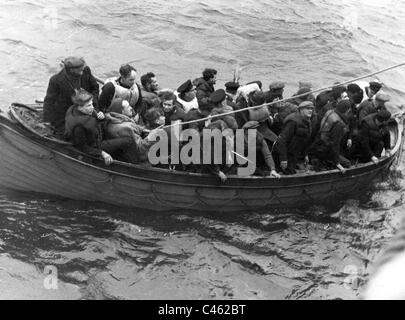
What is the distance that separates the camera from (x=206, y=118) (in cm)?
713

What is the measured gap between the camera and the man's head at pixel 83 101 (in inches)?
257

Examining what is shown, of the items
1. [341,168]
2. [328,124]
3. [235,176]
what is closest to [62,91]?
→ [235,176]

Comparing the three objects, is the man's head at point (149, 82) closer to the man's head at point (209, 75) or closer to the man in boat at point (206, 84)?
the man in boat at point (206, 84)

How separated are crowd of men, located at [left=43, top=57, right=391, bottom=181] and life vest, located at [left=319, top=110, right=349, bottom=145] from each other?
18 mm

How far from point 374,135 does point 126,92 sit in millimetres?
4813

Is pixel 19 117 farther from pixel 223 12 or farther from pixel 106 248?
pixel 223 12

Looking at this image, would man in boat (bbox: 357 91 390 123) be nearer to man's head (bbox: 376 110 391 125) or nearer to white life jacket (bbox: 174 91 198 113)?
man's head (bbox: 376 110 391 125)

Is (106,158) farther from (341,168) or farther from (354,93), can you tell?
(354,93)

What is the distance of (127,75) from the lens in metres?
7.38

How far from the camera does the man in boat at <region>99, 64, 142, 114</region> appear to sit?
24.0 ft

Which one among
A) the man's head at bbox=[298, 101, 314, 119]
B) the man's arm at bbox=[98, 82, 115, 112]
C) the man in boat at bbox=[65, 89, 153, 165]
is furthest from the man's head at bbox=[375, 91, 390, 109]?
the man's arm at bbox=[98, 82, 115, 112]

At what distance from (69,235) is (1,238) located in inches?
39.8

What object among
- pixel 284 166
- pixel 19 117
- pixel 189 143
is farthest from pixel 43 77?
pixel 284 166

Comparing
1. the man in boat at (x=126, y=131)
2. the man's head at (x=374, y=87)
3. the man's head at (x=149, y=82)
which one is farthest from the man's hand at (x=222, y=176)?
the man's head at (x=374, y=87)
